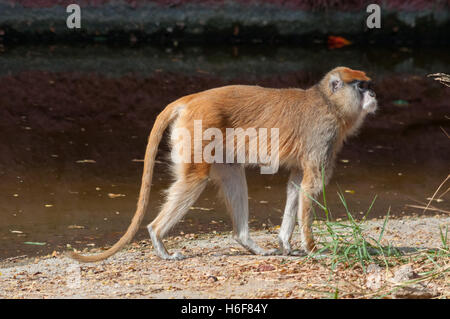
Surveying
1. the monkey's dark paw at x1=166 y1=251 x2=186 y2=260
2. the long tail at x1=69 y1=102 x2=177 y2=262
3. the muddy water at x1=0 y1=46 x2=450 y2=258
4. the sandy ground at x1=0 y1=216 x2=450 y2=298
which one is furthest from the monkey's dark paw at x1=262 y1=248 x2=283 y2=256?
the muddy water at x1=0 y1=46 x2=450 y2=258

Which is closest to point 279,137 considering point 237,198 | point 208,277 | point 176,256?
point 237,198

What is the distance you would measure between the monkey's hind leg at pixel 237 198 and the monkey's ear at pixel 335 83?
2.79 feet

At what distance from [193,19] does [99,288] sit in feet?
43.2

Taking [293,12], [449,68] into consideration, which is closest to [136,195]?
[449,68]

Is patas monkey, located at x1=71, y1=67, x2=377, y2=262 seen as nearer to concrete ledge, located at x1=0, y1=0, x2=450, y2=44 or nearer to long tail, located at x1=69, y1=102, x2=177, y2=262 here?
long tail, located at x1=69, y1=102, x2=177, y2=262

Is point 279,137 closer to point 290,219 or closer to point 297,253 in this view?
point 290,219


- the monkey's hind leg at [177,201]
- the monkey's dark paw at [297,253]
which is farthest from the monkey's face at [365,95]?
the monkey's hind leg at [177,201]

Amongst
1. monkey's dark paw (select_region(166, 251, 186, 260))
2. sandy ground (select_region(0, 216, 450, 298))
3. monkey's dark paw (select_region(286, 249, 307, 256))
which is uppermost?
sandy ground (select_region(0, 216, 450, 298))

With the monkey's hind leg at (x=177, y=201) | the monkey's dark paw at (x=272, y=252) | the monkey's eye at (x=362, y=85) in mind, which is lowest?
the monkey's dark paw at (x=272, y=252)

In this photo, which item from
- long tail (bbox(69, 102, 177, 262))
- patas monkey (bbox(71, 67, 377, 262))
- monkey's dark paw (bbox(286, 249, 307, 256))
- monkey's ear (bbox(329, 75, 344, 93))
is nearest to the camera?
long tail (bbox(69, 102, 177, 262))

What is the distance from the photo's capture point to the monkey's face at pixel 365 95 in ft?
17.0

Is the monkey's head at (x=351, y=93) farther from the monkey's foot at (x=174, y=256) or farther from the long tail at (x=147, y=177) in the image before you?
the monkey's foot at (x=174, y=256)

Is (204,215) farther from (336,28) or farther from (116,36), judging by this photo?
(336,28)

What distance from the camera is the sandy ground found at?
13.0 feet
